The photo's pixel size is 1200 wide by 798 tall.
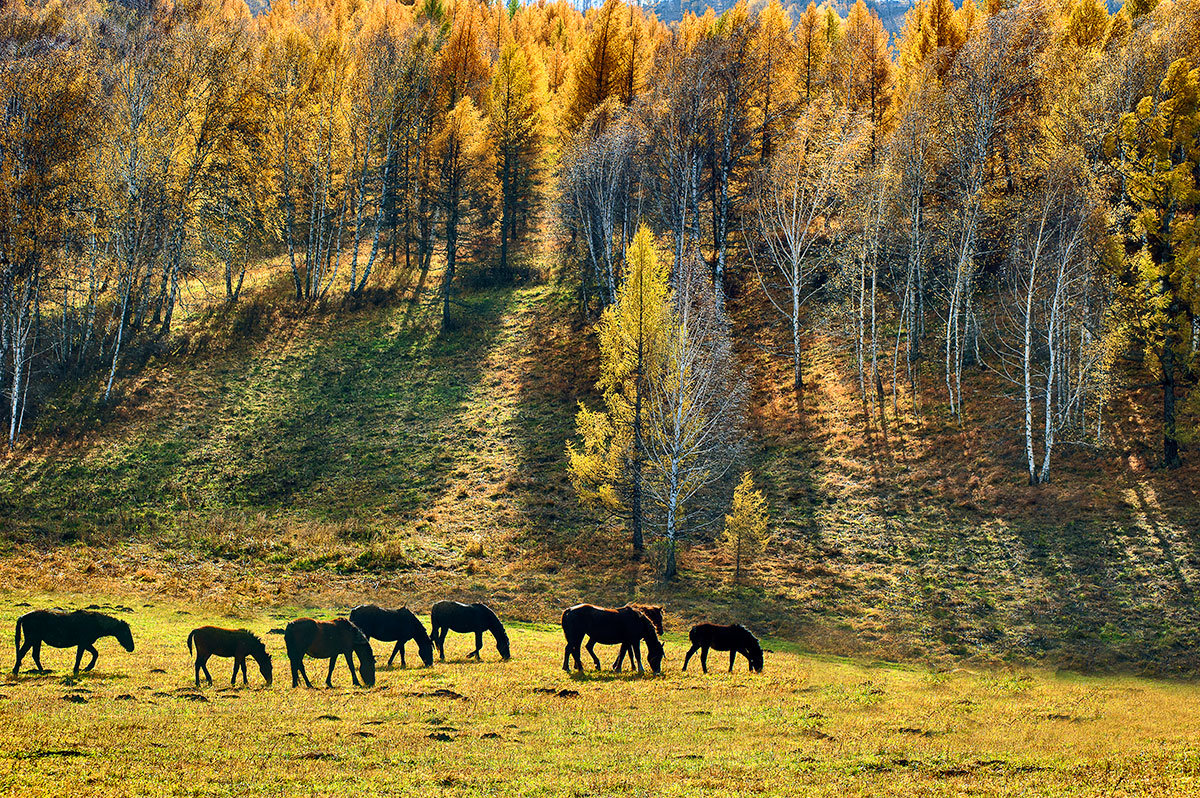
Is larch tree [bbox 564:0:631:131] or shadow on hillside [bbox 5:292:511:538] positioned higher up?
larch tree [bbox 564:0:631:131]

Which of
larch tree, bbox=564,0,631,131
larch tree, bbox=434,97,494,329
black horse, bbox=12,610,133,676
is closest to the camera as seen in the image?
black horse, bbox=12,610,133,676

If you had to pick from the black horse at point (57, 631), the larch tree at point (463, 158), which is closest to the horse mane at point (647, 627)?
the black horse at point (57, 631)

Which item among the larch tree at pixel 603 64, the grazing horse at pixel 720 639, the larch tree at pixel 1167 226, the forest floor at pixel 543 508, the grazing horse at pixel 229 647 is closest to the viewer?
the grazing horse at pixel 229 647

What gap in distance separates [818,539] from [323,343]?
1284 inches

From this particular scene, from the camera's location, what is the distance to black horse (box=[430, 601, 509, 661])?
1825 cm

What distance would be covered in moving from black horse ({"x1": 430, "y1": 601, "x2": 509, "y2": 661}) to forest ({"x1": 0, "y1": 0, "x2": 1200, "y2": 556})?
1094cm

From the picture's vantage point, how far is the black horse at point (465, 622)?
1825 centimetres

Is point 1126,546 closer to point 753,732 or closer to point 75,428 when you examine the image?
point 753,732

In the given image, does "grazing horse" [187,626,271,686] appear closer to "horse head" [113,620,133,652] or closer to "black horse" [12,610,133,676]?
"black horse" [12,610,133,676]

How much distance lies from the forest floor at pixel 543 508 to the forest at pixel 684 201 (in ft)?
5.11

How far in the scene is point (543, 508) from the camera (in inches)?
1307

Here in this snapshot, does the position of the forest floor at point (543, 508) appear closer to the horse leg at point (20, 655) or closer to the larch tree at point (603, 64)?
the horse leg at point (20, 655)

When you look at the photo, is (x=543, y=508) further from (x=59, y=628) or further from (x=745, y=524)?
(x=59, y=628)

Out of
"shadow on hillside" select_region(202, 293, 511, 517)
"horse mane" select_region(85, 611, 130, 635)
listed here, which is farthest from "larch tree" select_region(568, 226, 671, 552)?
"horse mane" select_region(85, 611, 130, 635)
